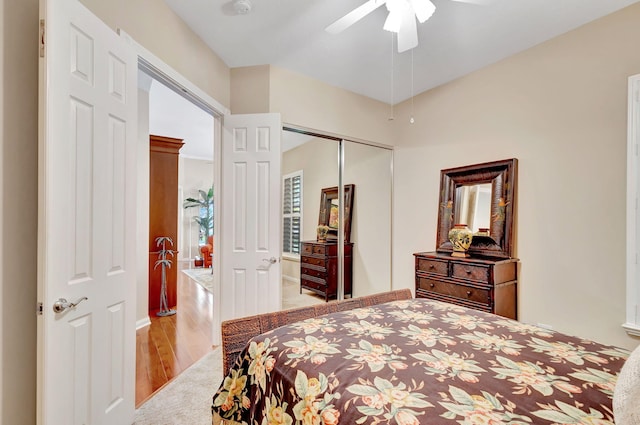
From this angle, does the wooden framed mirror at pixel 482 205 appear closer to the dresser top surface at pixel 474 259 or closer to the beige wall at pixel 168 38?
the dresser top surface at pixel 474 259

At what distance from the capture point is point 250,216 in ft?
9.67

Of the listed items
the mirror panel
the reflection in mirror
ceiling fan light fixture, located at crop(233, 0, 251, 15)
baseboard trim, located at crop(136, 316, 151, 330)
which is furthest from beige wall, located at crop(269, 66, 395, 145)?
baseboard trim, located at crop(136, 316, 151, 330)

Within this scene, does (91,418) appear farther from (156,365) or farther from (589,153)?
(589,153)

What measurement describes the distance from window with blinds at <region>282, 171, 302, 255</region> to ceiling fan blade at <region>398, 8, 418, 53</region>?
1.73 metres

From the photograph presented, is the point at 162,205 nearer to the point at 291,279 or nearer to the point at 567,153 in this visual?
the point at 291,279

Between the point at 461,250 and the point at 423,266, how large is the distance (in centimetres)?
39

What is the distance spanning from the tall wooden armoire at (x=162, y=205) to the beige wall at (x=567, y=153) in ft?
11.7

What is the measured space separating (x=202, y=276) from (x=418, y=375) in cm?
618

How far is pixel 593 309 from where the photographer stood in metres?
2.30

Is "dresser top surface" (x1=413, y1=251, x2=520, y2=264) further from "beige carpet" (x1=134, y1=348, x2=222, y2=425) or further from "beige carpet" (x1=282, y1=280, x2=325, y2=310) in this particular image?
"beige carpet" (x1=134, y1=348, x2=222, y2=425)

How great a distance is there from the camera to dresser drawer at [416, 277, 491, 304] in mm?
2590

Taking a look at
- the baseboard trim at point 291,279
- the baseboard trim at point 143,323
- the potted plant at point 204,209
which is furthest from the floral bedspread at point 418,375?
the potted plant at point 204,209

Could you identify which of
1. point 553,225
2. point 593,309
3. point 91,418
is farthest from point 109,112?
point 593,309

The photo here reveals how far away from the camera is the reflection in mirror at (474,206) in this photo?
296cm
